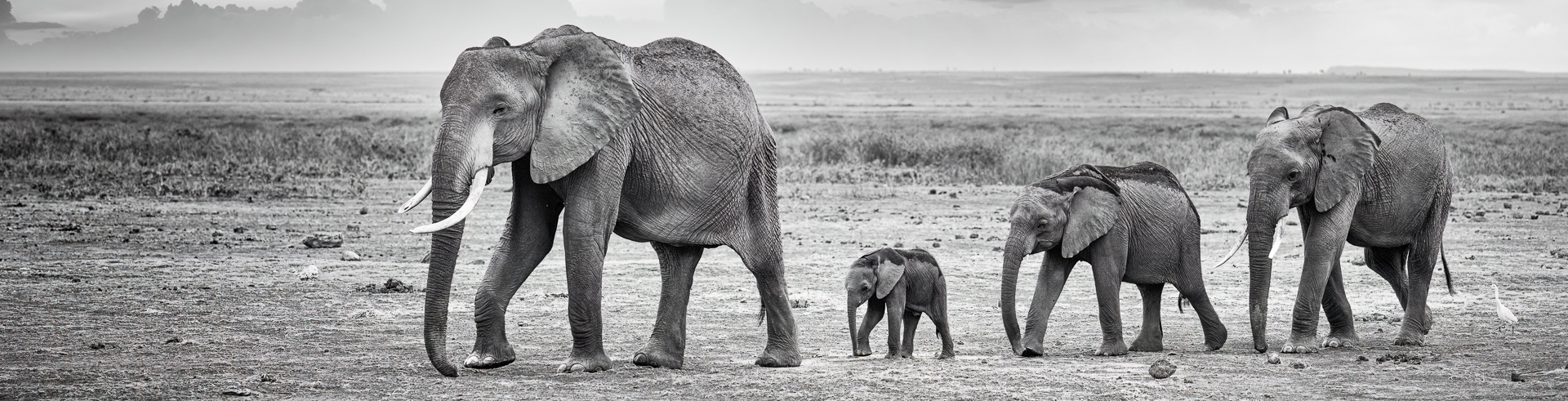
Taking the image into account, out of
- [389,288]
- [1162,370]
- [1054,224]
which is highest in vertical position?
[1054,224]

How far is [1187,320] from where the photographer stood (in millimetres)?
11625

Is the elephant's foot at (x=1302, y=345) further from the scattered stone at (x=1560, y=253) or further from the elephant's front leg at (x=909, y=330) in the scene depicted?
the scattered stone at (x=1560, y=253)

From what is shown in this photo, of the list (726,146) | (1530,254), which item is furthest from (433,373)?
(1530,254)

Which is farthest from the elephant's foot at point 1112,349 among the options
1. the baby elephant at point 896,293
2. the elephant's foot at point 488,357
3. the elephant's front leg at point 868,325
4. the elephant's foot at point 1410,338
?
the elephant's foot at point 488,357

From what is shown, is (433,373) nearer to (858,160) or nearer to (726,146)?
(726,146)

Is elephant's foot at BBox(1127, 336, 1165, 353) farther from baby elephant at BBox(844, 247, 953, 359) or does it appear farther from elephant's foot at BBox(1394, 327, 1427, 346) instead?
elephant's foot at BBox(1394, 327, 1427, 346)

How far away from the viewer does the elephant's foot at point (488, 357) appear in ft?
27.0

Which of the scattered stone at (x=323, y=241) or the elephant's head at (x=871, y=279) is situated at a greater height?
the elephant's head at (x=871, y=279)

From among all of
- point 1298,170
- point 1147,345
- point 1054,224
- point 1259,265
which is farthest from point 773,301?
point 1298,170

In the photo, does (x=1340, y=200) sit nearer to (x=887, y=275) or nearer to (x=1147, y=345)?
(x=1147, y=345)

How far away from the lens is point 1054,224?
31.8 feet

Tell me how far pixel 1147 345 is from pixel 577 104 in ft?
16.1

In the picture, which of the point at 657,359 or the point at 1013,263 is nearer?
the point at 657,359

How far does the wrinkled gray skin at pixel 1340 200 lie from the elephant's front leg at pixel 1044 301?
134 centimetres
